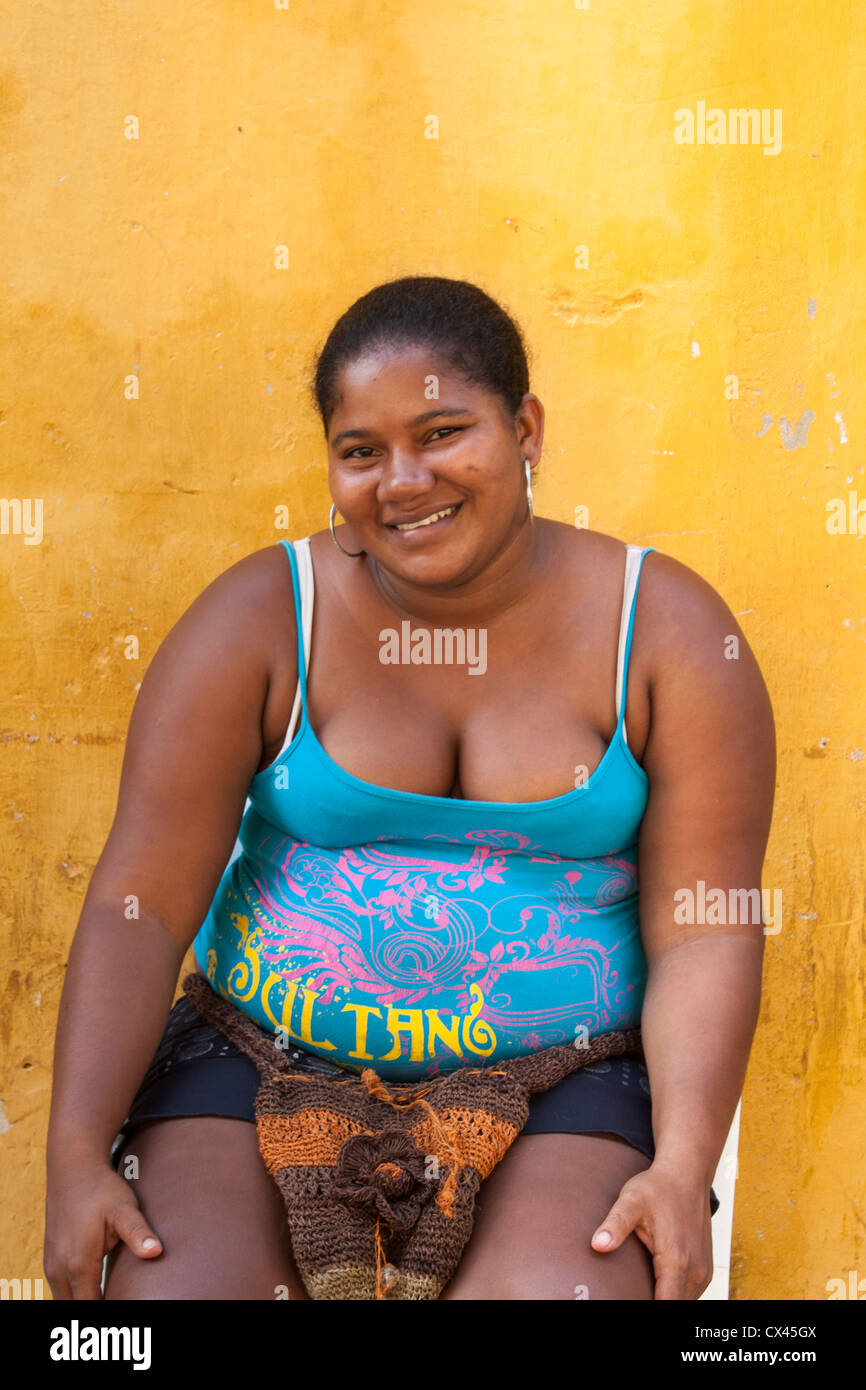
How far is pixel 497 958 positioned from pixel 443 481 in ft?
2.00

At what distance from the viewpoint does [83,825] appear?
256cm

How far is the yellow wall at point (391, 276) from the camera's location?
246 centimetres

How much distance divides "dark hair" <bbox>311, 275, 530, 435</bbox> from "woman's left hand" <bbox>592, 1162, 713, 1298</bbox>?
98 centimetres

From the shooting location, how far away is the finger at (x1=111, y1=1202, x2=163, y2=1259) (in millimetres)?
1563

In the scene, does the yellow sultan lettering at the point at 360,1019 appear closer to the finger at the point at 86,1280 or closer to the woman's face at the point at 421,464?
the finger at the point at 86,1280

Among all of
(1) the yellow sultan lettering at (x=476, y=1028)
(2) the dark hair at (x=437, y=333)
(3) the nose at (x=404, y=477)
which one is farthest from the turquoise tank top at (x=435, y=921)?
(2) the dark hair at (x=437, y=333)

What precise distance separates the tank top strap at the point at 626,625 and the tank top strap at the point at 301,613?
41cm

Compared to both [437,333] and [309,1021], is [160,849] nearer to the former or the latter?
[309,1021]

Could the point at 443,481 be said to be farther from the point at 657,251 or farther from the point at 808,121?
the point at 808,121

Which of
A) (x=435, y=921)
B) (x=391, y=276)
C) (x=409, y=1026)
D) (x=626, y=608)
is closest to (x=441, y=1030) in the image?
(x=409, y=1026)

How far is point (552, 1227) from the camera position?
5.21ft

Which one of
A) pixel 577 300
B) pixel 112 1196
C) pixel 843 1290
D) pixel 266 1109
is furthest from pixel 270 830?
pixel 843 1290

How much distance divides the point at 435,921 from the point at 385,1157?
298 mm

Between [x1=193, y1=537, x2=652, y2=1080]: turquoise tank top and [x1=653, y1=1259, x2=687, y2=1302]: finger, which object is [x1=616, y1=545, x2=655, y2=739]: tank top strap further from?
[x1=653, y1=1259, x2=687, y2=1302]: finger
